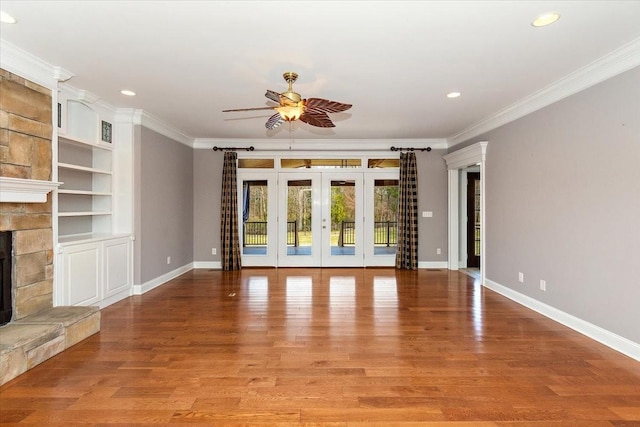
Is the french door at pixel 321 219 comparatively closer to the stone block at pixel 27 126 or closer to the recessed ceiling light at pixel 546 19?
the stone block at pixel 27 126

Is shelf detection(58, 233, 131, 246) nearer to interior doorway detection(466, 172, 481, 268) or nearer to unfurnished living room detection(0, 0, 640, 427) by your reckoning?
unfurnished living room detection(0, 0, 640, 427)

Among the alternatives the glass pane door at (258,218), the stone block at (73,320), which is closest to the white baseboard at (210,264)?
the glass pane door at (258,218)

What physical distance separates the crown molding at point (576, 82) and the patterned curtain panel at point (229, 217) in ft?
15.8

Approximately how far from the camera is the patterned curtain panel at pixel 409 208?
23.4ft

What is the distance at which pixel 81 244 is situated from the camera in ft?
13.0

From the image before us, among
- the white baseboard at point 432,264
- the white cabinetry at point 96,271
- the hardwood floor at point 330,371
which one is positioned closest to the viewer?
the hardwood floor at point 330,371

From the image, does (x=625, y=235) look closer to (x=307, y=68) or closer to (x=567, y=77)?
(x=567, y=77)

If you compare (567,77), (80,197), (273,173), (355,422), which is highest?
(567,77)

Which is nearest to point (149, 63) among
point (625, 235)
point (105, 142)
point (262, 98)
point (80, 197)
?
point (262, 98)

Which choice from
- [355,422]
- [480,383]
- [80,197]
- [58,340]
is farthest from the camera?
[80,197]

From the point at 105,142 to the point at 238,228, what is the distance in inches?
119

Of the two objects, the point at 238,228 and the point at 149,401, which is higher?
the point at 238,228

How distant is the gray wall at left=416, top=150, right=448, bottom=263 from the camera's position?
723cm

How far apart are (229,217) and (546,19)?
19.8 ft
